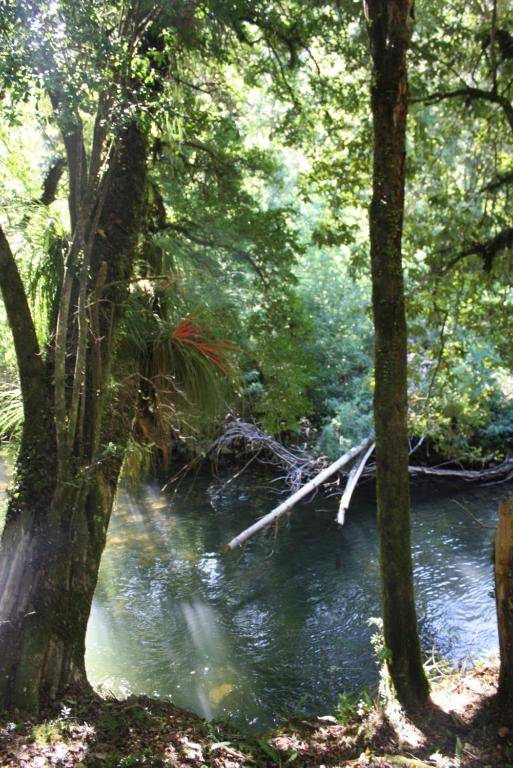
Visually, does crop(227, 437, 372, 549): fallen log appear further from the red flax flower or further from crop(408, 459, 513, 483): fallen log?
the red flax flower

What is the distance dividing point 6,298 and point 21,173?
9.28 ft

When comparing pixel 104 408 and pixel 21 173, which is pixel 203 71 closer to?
pixel 21 173

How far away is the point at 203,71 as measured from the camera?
7508 millimetres

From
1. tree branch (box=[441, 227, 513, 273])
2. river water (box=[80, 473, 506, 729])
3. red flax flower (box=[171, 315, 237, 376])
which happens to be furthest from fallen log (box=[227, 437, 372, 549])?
tree branch (box=[441, 227, 513, 273])

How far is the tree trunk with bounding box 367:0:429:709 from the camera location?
3.86 meters

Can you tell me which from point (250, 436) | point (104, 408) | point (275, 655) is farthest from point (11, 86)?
point (250, 436)

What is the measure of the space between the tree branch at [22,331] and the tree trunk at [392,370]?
2.20 metres

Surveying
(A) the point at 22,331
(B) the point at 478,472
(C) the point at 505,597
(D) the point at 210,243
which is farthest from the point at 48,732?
(B) the point at 478,472

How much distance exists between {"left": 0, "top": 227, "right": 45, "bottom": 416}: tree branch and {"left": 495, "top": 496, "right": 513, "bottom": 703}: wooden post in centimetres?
302

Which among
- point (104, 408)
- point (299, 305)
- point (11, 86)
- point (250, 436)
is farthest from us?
point (250, 436)

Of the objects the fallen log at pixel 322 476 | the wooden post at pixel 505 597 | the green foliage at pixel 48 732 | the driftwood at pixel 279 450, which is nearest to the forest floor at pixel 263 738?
the green foliage at pixel 48 732

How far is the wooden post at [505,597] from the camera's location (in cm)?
359

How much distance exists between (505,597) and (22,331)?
132 inches

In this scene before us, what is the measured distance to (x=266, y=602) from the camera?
26.3ft
